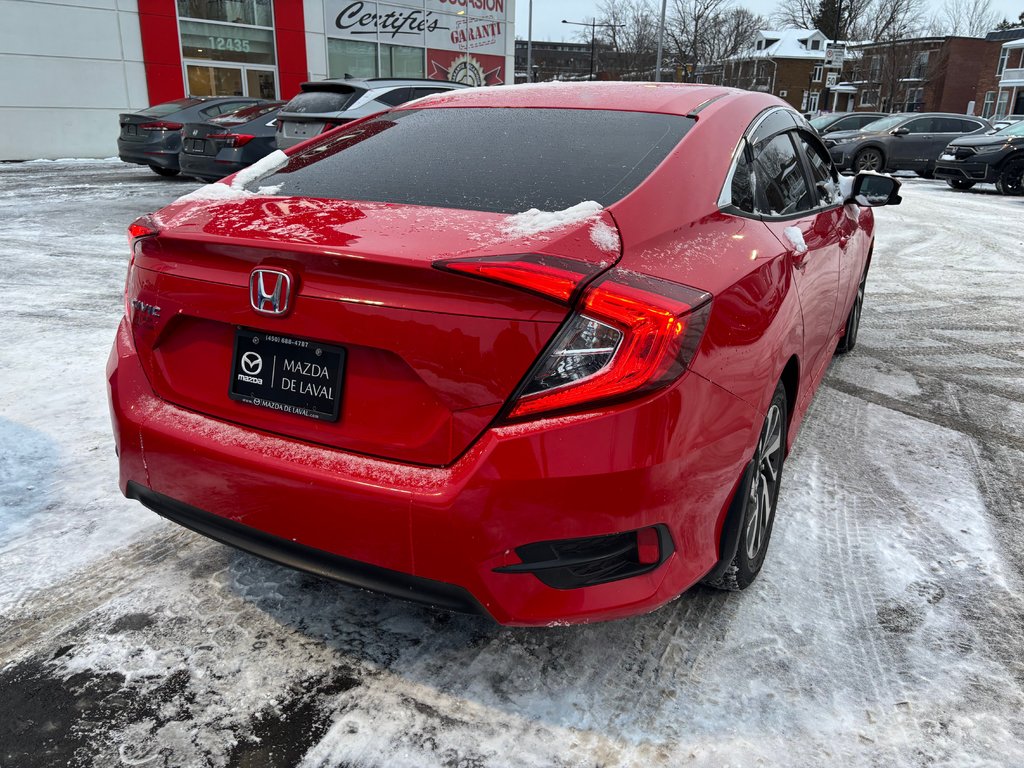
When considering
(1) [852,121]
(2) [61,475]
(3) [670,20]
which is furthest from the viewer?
(3) [670,20]

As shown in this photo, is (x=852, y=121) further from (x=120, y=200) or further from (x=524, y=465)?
(x=524, y=465)

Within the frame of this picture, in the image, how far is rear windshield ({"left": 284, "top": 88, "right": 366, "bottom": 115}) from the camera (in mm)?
9883

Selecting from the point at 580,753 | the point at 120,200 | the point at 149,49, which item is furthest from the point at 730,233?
the point at 149,49

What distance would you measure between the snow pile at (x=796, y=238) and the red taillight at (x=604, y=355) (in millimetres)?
1119

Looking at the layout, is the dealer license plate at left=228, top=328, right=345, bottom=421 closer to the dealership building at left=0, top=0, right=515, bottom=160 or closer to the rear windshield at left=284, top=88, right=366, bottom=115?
the rear windshield at left=284, top=88, right=366, bottom=115

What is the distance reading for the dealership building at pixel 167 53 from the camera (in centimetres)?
1877

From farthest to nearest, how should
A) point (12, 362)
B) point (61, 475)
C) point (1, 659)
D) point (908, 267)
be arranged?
point (908, 267)
point (12, 362)
point (61, 475)
point (1, 659)

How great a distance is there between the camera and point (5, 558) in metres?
2.70

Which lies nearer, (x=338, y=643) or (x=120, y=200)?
(x=338, y=643)

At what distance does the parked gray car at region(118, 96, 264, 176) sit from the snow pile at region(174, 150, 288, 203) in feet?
39.1

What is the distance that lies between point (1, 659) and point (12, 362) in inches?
114

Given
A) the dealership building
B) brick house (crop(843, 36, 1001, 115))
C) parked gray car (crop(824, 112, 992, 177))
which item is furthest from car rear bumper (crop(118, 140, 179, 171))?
brick house (crop(843, 36, 1001, 115))

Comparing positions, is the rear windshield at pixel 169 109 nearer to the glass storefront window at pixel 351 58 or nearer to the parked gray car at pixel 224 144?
the parked gray car at pixel 224 144

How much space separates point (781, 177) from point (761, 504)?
1.28 metres
